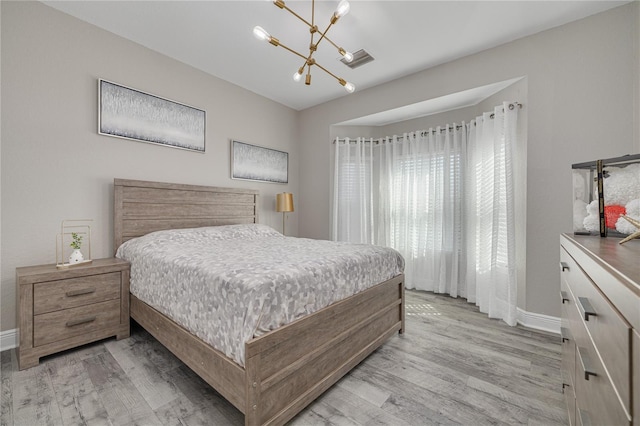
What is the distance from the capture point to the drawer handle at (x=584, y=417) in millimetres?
823

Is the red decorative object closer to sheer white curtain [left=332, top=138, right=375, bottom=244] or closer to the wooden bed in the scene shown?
the wooden bed

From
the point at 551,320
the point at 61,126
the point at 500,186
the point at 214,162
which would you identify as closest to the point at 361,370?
the point at 551,320

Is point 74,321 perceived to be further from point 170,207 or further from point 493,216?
point 493,216

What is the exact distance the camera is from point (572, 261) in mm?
1179

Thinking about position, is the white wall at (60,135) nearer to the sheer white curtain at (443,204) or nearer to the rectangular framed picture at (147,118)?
→ the rectangular framed picture at (147,118)

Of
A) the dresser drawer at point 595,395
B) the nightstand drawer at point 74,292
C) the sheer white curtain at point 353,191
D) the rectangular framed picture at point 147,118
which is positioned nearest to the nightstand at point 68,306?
the nightstand drawer at point 74,292

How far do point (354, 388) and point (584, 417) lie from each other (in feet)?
3.60

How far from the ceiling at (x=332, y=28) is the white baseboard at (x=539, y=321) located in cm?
265

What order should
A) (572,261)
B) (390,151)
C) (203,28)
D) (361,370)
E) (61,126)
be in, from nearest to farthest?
(572,261), (361,370), (61,126), (203,28), (390,151)

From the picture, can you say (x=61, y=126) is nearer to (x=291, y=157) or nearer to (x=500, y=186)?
(x=291, y=157)

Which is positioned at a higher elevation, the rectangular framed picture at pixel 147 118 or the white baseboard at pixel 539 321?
the rectangular framed picture at pixel 147 118

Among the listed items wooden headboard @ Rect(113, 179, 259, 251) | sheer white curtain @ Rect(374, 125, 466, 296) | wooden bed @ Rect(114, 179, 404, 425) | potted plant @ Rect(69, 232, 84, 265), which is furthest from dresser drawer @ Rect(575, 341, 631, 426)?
wooden headboard @ Rect(113, 179, 259, 251)

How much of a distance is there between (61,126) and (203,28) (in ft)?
5.00

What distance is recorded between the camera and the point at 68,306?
6.47 ft
